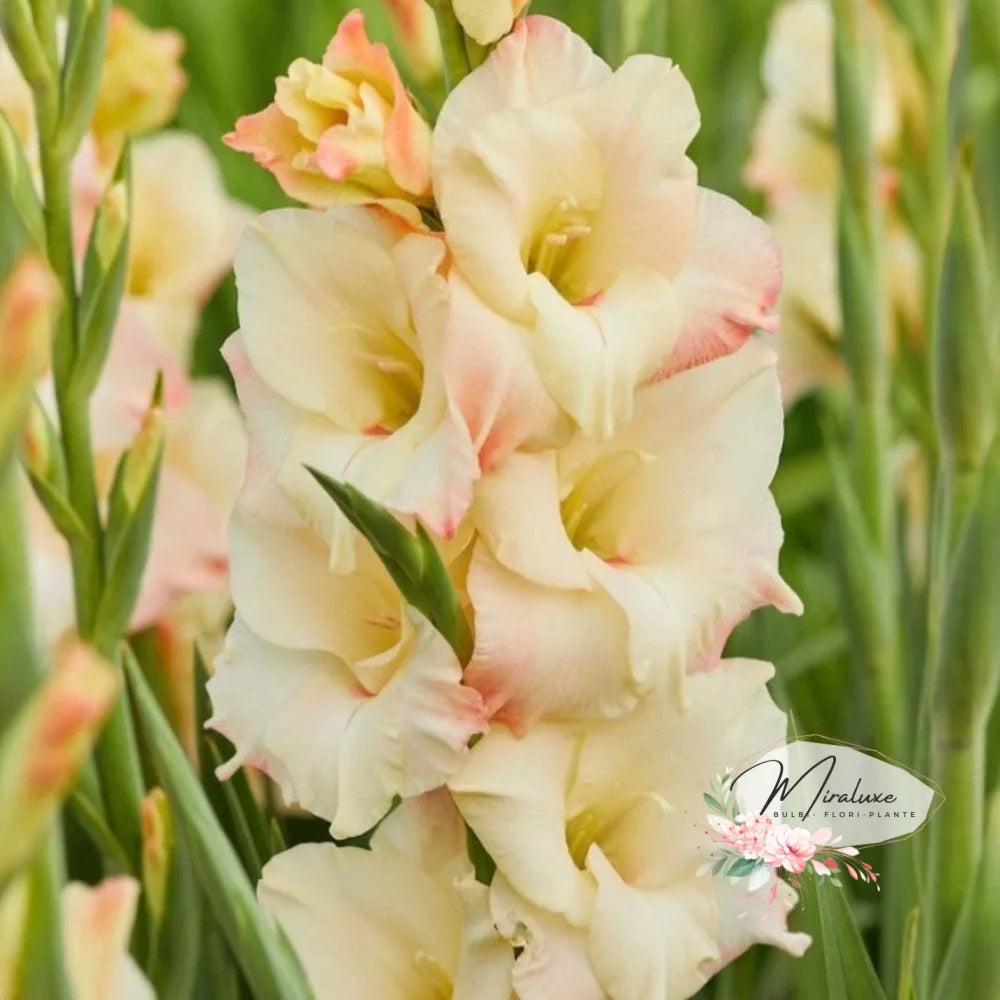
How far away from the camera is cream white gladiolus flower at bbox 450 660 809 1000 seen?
409 mm

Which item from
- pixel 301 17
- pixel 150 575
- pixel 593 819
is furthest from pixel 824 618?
pixel 301 17

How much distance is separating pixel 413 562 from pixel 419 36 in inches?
10.4

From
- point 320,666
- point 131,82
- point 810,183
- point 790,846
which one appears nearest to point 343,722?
point 320,666

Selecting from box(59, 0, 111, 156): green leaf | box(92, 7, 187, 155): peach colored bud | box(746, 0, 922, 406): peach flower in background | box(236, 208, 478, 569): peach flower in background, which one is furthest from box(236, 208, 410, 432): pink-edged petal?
box(746, 0, 922, 406): peach flower in background

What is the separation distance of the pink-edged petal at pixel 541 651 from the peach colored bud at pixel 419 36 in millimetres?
232

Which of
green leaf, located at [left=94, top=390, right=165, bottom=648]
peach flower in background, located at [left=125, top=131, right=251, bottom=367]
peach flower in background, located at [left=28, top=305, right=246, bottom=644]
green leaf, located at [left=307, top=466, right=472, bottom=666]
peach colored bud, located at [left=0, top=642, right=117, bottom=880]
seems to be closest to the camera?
peach colored bud, located at [left=0, top=642, right=117, bottom=880]

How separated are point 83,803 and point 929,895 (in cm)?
25

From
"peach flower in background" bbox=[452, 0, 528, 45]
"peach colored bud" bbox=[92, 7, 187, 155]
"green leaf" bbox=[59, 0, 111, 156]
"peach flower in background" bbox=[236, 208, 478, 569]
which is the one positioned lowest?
"peach colored bud" bbox=[92, 7, 187, 155]

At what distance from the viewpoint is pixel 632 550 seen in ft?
1.45

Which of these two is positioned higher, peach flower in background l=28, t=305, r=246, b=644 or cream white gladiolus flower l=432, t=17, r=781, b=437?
cream white gladiolus flower l=432, t=17, r=781, b=437

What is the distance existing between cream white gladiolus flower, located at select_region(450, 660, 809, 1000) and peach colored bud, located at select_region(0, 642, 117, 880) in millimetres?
173

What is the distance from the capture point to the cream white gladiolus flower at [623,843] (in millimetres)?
409

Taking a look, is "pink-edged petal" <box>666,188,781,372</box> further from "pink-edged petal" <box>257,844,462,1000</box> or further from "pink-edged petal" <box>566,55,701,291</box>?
"pink-edged petal" <box>257,844,462,1000</box>

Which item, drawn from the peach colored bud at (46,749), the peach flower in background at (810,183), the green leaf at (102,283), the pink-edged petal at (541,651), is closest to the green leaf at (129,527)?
the green leaf at (102,283)
